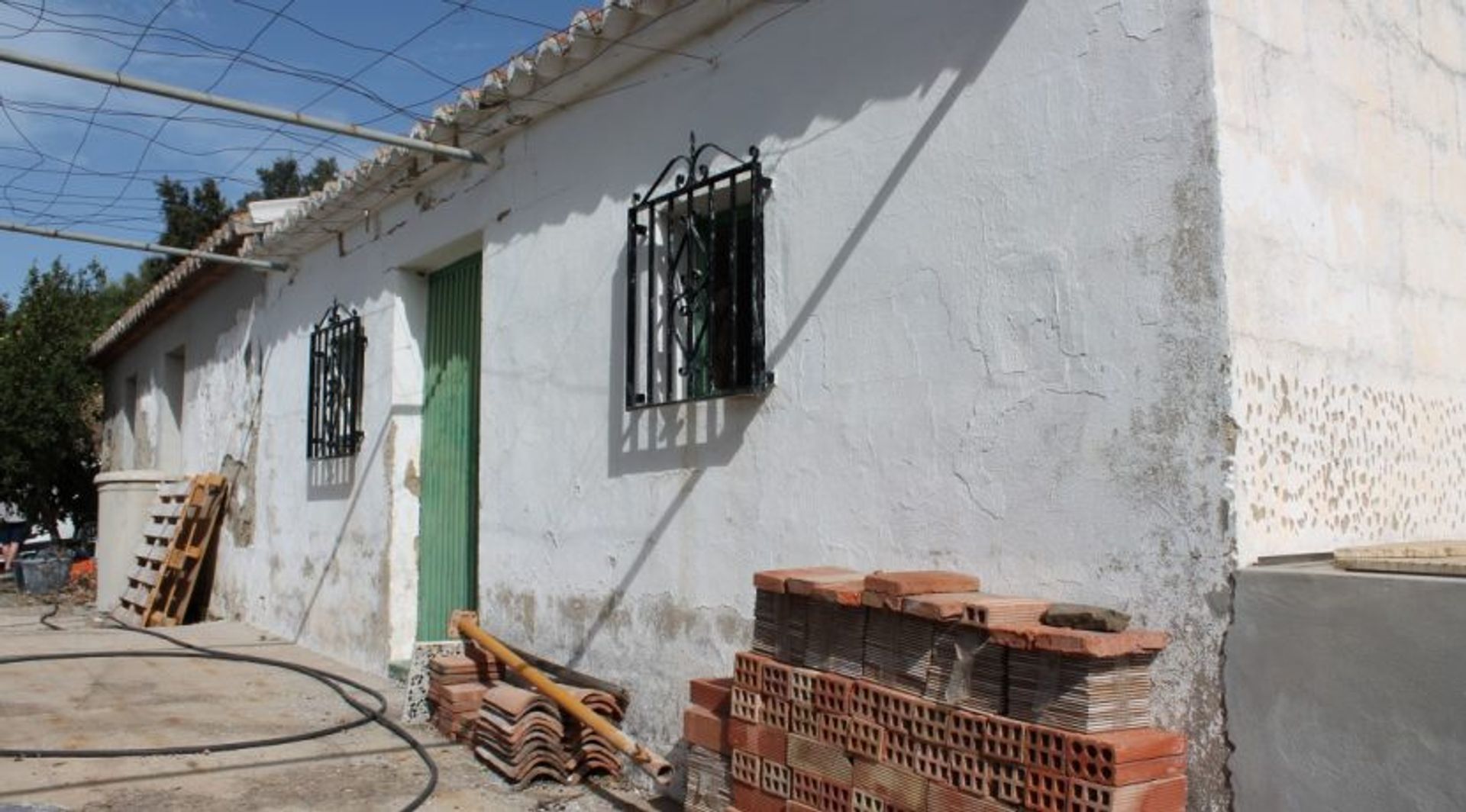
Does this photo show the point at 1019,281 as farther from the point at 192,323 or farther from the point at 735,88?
the point at 192,323

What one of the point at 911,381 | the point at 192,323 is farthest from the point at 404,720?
the point at 192,323

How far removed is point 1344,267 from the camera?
3.66 meters

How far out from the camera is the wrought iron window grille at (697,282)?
188 inches

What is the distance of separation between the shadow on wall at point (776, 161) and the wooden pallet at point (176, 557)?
22.6ft

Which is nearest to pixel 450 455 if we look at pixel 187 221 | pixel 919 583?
pixel 919 583

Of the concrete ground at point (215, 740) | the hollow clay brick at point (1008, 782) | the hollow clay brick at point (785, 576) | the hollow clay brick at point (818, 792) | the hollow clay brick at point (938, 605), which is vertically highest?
the hollow clay brick at point (785, 576)

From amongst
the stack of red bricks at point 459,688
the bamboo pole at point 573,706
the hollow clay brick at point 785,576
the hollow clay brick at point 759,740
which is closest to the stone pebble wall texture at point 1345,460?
the hollow clay brick at point 785,576

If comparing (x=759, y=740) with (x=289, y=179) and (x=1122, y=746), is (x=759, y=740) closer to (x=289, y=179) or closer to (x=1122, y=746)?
(x=1122, y=746)

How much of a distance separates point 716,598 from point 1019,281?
198 cm

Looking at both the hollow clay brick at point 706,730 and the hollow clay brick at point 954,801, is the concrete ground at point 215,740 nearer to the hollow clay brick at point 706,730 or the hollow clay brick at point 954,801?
the hollow clay brick at point 706,730

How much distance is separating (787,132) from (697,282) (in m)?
0.89

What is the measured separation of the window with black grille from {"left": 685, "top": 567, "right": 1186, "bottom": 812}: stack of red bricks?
17.0 feet

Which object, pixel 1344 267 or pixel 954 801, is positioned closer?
pixel 954 801

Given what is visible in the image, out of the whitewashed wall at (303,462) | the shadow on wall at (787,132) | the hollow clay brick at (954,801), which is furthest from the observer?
the whitewashed wall at (303,462)
